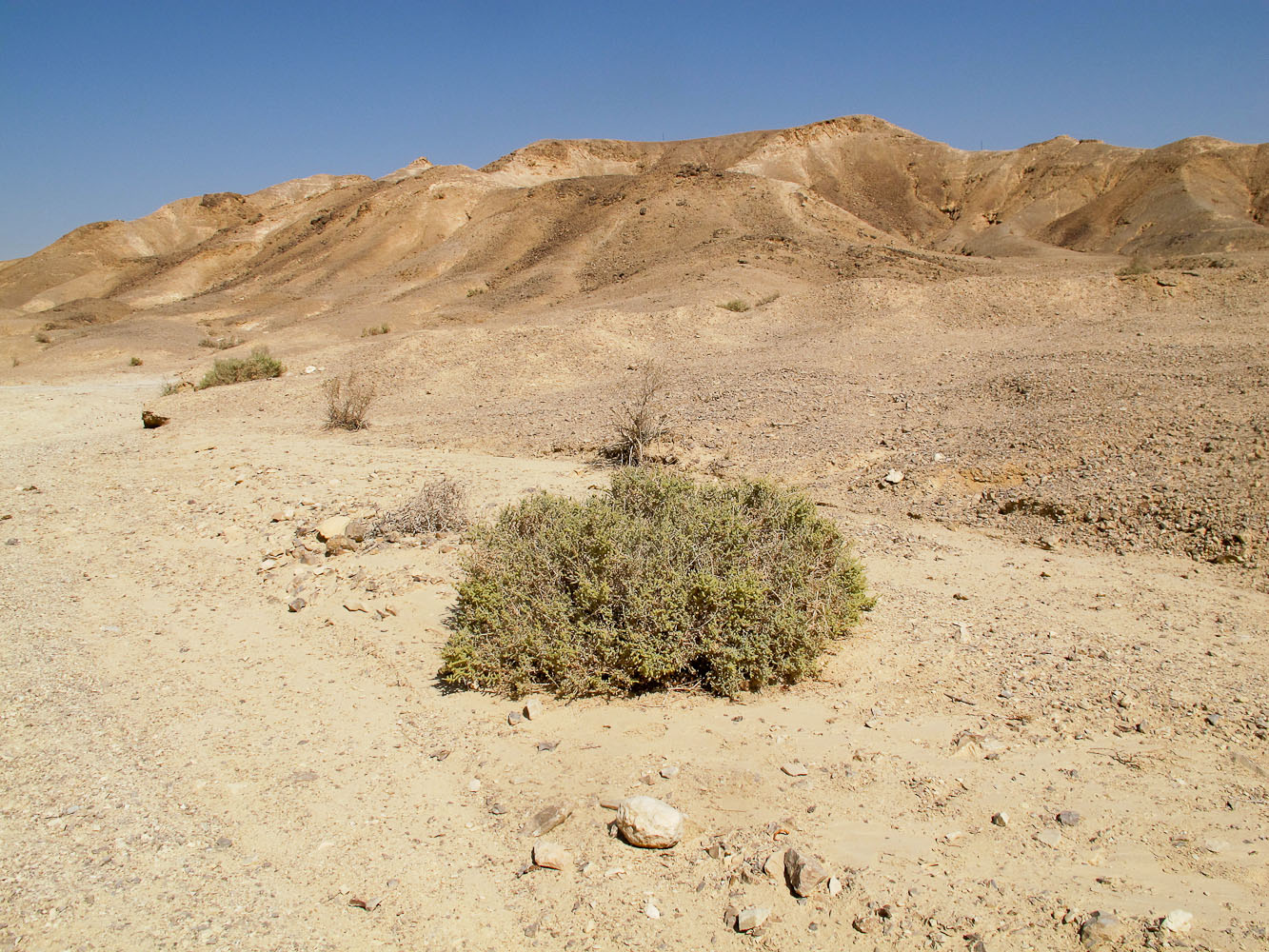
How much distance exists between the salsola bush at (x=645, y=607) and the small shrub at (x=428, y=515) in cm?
182

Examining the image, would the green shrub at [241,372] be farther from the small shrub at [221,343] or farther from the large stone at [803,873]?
the large stone at [803,873]

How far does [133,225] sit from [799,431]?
59079 millimetres

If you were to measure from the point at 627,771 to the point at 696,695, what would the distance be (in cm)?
70

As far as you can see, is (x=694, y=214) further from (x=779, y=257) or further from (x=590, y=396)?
(x=590, y=396)

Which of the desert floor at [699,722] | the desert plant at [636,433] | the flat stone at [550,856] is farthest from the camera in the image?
the desert plant at [636,433]

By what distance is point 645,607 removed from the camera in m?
4.00

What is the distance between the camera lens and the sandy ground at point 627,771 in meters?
2.63

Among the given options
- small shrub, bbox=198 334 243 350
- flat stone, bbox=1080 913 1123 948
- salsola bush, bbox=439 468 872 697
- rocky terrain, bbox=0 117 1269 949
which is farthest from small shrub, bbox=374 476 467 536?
small shrub, bbox=198 334 243 350

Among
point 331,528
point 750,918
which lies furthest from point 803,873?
point 331,528

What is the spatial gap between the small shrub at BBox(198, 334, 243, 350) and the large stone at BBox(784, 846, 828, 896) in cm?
2398

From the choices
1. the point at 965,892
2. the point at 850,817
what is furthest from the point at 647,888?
the point at 965,892

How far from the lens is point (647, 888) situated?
9.10 ft

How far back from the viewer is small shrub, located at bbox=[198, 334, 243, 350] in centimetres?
2314

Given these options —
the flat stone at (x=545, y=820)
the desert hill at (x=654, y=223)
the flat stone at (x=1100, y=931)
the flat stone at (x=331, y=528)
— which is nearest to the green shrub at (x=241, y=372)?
the desert hill at (x=654, y=223)
